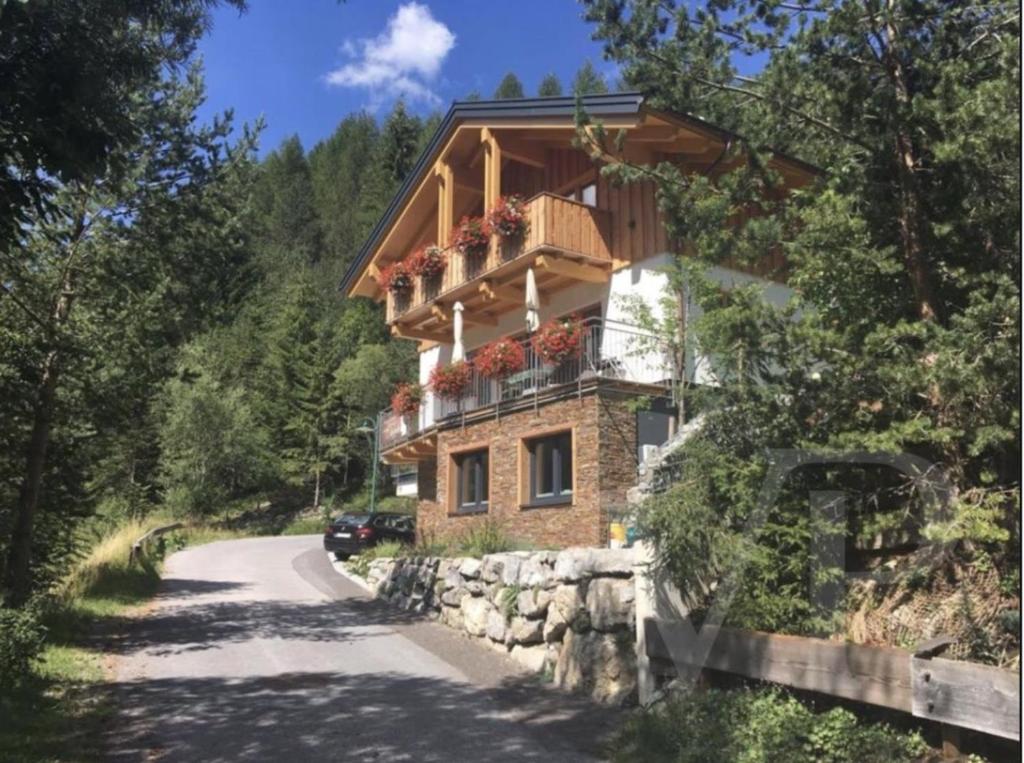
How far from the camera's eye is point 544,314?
1931cm

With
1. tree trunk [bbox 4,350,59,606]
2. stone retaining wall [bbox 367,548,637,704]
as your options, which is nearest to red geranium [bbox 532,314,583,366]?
stone retaining wall [bbox 367,548,637,704]

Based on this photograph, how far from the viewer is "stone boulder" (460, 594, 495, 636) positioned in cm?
1134

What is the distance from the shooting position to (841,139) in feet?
22.5

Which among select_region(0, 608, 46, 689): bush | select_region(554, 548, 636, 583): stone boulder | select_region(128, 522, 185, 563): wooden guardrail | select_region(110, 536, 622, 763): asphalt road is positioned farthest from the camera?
select_region(128, 522, 185, 563): wooden guardrail

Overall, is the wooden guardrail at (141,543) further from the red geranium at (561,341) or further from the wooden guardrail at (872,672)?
the wooden guardrail at (872,672)

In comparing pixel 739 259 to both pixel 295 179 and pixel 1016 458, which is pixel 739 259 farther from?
pixel 295 179

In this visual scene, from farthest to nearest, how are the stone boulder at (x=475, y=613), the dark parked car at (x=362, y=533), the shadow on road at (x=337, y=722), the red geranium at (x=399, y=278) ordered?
1. the dark parked car at (x=362, y=533)
2. the red geranium at (x=399, y=278)
3. the stone boulder at (x=475, y=613)
4. the shadow on road at (x=337, y=722)

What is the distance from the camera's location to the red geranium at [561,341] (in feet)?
50.3

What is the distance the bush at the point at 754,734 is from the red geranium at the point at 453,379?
38.4 feet

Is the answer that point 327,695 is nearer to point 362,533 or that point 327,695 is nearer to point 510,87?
point 362,533

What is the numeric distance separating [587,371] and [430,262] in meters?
7.20

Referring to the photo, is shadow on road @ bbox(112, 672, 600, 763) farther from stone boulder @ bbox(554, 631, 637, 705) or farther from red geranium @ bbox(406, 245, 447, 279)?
red geranium @ bbox(406, 245, 447, 279)

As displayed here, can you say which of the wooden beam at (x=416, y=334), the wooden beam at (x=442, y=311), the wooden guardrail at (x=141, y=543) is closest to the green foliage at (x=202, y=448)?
the wooden guardrail at (x=141, y=543)

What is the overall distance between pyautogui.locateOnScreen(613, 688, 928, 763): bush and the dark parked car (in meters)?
17.8
